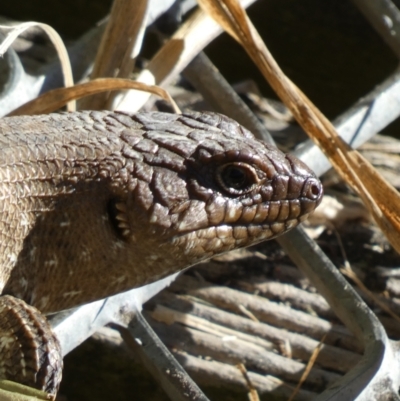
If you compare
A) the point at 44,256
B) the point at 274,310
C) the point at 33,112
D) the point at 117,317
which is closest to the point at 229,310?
the point at 274,310

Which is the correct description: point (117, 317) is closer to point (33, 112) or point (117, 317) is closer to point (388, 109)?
point (33, 112)

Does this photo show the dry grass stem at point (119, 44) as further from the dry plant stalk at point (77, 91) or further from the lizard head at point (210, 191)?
the lizard head at point (210, 191)

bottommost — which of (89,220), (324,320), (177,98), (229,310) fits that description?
(324,320)

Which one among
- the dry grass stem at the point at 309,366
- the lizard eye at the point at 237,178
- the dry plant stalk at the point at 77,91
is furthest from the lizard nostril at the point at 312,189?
the dry grass stem at the point at 309,366

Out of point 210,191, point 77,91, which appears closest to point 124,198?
point 210,191

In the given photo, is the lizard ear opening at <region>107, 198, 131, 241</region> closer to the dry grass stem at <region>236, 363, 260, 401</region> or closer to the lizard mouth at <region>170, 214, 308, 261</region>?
the lizard mouth at <region>170, 214, 308, 261</region>

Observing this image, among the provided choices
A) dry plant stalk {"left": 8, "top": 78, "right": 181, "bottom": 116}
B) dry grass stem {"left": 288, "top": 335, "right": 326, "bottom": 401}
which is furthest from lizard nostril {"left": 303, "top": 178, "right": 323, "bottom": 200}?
dry grass stem {"left": 288, "top": 335, "right": 326, "bottom": 401}
